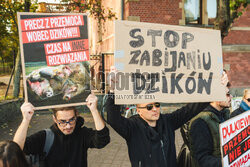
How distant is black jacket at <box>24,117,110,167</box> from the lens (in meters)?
2.02

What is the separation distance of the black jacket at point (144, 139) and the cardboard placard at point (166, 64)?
23cm

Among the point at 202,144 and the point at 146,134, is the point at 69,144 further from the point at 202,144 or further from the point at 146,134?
the point at 202,144

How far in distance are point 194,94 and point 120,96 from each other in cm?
79

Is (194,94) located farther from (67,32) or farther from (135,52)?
(67,32)

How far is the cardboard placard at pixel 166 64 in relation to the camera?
6.53 ft

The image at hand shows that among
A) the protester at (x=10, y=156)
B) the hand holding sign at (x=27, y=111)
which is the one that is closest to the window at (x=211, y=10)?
the hand holding sign at (x=27, y=111)

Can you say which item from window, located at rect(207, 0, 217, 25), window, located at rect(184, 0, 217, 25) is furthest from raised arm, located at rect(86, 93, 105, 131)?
window, located at rect(207, 0, 217, 25)

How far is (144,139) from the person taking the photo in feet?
7.00

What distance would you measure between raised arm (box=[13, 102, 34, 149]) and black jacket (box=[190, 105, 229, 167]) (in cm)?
155

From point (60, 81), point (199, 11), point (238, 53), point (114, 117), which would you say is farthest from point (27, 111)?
point (238, 53)

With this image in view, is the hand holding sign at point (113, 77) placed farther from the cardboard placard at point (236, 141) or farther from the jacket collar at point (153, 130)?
the cardboard placard at point (236, 141)

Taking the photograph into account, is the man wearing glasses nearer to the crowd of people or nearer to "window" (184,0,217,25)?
the crowd of people

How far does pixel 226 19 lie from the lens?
6.12 m

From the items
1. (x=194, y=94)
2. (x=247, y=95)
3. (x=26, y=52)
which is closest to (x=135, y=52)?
(x=194, y=94)
